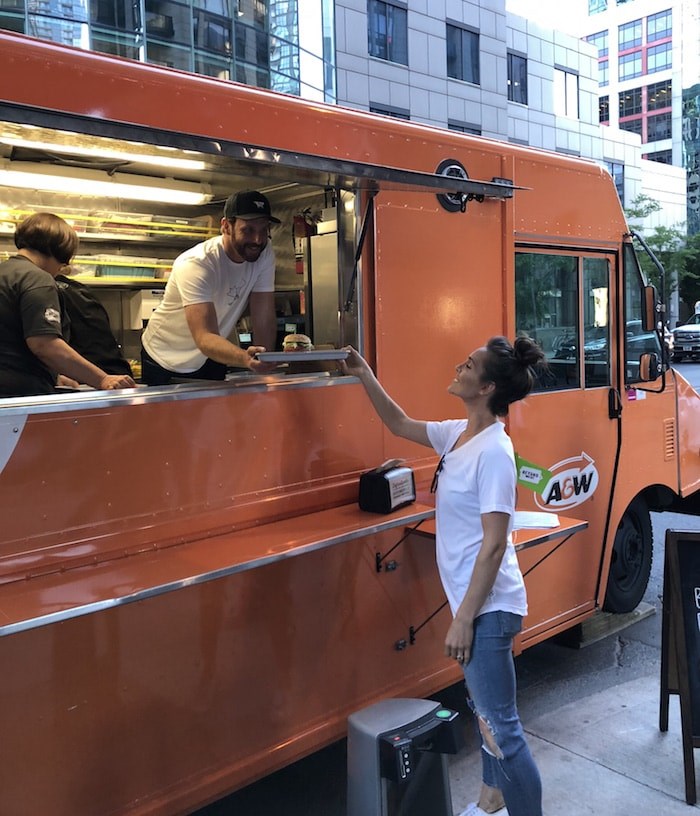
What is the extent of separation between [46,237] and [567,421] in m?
2.81

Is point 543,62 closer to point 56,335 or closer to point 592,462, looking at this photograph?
point 592,462

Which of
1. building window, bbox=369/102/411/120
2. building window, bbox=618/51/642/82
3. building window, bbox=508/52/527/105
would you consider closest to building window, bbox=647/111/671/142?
building window, bbox=618/51/642/82

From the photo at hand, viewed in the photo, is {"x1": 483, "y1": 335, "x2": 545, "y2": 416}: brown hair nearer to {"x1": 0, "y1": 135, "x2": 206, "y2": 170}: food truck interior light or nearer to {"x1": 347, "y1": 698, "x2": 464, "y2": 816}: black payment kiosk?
{"x1": 347, "y1": 698, "x2": 464, "y2": 816}: black payment kiosk

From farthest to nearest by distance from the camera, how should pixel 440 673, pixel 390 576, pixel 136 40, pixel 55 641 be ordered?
1. pixel 136 40
2. pixel 440 673
3. pixel 390 576
4. pixel 55 641

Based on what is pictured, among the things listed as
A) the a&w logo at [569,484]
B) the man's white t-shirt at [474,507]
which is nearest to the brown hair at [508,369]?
the man's white t-shirt at [474,507]

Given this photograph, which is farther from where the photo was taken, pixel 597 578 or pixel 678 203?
pixel 678 203

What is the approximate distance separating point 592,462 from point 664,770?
1629mm

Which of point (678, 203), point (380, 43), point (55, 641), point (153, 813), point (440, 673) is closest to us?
point (55, 641)

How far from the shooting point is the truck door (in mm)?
4066

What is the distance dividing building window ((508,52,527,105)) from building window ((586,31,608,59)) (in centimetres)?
4183

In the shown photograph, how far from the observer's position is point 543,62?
28312 millimetres

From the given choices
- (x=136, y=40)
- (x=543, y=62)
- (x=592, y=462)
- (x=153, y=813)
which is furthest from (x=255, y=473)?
(x=543, y=62)

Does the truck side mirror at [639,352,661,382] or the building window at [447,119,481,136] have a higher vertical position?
the building window at [447,119,481,136]

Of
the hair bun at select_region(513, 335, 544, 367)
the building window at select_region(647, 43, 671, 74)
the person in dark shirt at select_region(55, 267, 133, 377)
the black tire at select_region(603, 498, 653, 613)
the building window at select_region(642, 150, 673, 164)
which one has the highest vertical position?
the building window at select_region(647, 43, 671, 74)
